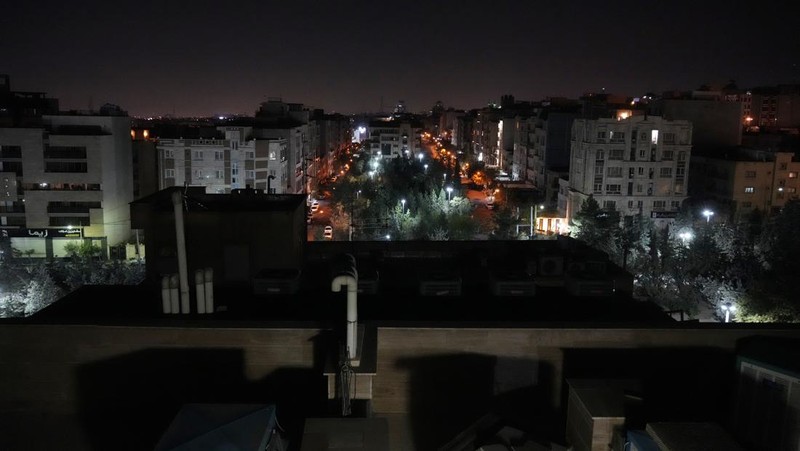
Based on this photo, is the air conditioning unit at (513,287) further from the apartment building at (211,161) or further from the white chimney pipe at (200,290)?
the apartment building at (211,161)

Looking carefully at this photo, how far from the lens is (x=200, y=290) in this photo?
8219 mm

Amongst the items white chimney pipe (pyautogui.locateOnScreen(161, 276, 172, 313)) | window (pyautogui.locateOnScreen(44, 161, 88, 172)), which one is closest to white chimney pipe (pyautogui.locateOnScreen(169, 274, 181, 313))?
white chimney pipe (pyautogui.locateOnScreen(161, 276, 172, 313))

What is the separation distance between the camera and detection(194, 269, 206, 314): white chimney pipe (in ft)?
26.8

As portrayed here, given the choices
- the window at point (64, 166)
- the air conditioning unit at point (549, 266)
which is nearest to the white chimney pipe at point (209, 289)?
the air conditioning unit at point (549, 266)

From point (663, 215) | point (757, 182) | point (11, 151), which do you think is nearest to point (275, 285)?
point (663, 215)

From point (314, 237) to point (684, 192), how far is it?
72.6 ft

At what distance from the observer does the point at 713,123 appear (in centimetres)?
4303

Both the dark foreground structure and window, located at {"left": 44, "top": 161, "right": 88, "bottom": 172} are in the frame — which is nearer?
the dark foreground structure

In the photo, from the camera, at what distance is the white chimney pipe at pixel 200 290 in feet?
26.8

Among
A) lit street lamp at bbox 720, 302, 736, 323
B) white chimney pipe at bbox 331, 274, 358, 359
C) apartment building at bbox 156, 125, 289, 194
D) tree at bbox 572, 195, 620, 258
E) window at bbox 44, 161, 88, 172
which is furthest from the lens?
apartment building at bbox 156, 125, 289, 194

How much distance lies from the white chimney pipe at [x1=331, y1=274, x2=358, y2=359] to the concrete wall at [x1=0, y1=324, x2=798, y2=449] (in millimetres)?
898

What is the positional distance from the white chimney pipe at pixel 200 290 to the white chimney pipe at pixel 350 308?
3.06 meters

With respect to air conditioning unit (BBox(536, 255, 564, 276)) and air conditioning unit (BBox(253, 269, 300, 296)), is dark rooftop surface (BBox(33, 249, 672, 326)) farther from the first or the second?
air conditioning unit (BBox(536, 255, 564, 276))

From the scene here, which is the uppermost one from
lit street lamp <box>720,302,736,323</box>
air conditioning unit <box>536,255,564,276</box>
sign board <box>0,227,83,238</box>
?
air conditioning unit <box>536,255,564,276</box>
